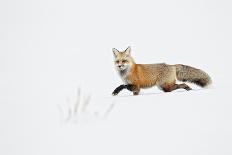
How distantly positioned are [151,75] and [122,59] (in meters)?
0.88

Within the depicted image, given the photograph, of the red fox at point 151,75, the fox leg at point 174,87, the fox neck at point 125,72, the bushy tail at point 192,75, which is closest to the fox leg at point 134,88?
the red fox at point 151,75

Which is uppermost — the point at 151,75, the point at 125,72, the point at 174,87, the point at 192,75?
the point at 125,72

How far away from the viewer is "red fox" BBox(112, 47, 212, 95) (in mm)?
10398

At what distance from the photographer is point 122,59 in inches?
407

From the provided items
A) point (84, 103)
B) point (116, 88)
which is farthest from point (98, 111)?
point (116, 88)

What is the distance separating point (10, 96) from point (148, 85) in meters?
3.21

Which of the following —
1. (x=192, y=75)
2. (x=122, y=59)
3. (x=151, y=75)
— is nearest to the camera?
(x=122, y=59)

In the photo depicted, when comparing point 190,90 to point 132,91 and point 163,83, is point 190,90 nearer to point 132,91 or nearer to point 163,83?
point 163,83

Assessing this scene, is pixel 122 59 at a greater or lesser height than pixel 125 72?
greater

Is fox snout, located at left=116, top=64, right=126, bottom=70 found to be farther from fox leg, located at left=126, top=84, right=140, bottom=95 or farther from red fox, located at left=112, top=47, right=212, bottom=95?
fox leg, located at left=126, top=84, right=140, bottom=95

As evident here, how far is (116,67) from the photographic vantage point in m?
10.6

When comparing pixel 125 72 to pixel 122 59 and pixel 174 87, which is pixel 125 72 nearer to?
pixel 122 59

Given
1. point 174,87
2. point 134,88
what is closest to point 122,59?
point 134,88

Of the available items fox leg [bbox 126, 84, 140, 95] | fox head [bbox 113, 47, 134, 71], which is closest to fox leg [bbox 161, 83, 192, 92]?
fox leg [bbox 126, 84, 140, 95]
